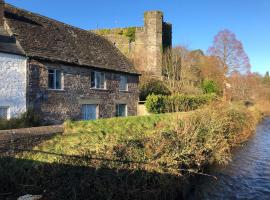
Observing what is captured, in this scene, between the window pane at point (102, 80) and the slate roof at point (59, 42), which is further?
the window pane at point (102, 80)

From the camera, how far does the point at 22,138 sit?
41.5 ft

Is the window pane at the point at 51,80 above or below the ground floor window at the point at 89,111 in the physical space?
above

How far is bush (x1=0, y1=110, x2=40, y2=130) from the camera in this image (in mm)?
15843

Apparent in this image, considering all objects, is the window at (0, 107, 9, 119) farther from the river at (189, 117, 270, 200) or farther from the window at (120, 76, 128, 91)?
the window at (120, 76, 128, 91)

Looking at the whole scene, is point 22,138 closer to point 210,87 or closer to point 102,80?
point 102,80

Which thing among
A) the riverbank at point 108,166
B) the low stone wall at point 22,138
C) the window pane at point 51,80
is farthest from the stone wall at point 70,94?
the riverbank at point 108,166

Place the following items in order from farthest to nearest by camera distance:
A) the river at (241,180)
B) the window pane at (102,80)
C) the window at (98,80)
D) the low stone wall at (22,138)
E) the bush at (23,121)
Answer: the window pane at (102,80)
the window at (98,80)
the bush at (23,121)
the river at (241,180)
the low stone wall at (22,138)

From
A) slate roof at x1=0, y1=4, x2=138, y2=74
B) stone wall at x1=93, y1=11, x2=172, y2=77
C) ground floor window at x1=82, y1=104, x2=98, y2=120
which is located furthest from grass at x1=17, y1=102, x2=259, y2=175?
stone wall at x1=93, y1=11, x2=172, y2=77

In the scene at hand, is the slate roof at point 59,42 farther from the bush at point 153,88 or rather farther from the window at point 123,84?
the bush at point 153,88

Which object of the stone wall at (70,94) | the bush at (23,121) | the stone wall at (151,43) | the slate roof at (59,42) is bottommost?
the bush at (23,121)

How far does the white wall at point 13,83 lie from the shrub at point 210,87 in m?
31.3

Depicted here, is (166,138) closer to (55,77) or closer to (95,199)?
(95,199)

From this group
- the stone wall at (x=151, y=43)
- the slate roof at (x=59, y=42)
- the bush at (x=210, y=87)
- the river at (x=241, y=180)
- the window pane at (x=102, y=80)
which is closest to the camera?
the river at (x=241, y=180)

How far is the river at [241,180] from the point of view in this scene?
1194 centimetres
